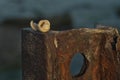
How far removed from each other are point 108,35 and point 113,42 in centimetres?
4

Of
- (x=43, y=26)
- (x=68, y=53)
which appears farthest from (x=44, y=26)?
(x=68, y=53)

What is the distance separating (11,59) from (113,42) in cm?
569

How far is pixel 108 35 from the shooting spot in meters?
2.18

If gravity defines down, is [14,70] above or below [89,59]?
below

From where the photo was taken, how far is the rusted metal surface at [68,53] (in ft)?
6.54

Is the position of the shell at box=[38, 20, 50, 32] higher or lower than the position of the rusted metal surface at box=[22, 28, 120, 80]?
higher

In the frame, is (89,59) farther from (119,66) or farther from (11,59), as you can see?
→ (11,59)

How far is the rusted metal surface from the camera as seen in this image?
1.99 metres

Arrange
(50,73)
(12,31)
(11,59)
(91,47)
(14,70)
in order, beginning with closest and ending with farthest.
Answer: (50,73) < (91,47) < (14,70) < (11,59) < (12,31)

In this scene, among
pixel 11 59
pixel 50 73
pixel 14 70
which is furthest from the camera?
pixel 11 59

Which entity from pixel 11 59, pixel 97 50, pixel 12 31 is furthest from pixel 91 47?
pixel 12 31

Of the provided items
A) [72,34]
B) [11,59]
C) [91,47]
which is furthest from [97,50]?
[11,59]

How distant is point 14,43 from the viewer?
8.12m

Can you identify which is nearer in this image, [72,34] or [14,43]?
[72,34]
